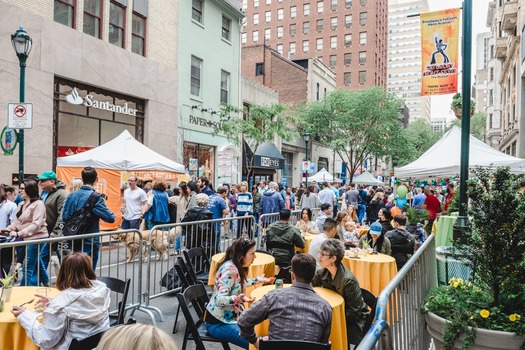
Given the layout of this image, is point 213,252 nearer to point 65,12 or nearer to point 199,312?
point 199,312

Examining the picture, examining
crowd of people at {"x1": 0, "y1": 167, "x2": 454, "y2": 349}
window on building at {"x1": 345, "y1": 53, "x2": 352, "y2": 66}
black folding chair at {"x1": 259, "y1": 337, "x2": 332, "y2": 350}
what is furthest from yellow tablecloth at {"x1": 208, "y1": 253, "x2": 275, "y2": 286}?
window on building at {"x1": 345, "y1": 53, "x2": 352, "y2": 66}

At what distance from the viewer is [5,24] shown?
1306cm

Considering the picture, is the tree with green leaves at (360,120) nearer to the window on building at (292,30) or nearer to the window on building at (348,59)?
the window on building at (348,59)

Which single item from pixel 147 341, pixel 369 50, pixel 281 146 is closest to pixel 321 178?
pixel 281 146

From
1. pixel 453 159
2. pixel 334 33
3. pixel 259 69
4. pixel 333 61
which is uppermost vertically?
pixel 334 33

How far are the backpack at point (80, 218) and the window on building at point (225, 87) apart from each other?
61.2ft

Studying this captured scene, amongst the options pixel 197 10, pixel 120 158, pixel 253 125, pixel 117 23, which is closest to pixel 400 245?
pixel 120 158

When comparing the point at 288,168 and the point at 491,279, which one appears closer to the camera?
the point at 491,279

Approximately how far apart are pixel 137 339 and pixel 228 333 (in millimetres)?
2893

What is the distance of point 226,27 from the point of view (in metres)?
25.4

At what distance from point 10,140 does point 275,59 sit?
3155cm

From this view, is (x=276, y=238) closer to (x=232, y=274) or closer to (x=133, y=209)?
(x=232, y=274)

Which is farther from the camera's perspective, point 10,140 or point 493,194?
point 10,140

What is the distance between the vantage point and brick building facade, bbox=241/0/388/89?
68375 millimetres
